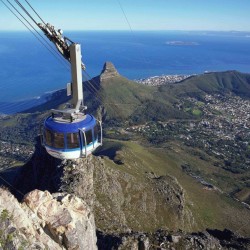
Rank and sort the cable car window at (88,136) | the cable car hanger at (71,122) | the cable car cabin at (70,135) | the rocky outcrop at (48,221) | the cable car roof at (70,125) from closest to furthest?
1. the rocky outcrop at (48,221)
2. the cable car hanger at (71,122)
3. the cable car roof at (70,125)
4. the cable car cabin at (70,135)
5. the cable car window at (88,136)

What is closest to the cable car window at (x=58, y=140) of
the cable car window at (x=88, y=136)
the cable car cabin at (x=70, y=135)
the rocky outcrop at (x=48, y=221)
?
the cable car cabin at (x=70, y=135)

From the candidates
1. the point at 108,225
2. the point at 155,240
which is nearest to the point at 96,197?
the point at 108,225

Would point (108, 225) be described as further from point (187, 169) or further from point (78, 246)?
point (187, 169)

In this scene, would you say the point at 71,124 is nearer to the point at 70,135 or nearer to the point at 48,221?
the point at 70,135

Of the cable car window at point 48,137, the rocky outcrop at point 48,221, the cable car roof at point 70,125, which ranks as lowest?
the rocky outcrop at point 48,221

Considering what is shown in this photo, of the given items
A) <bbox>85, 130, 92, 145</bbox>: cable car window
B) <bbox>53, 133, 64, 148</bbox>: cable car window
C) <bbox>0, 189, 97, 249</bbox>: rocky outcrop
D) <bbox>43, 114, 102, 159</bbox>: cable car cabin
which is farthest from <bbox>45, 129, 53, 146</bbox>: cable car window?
Answer: <bbox>0, 189, 97, 249</bbox>: rocky outcrop

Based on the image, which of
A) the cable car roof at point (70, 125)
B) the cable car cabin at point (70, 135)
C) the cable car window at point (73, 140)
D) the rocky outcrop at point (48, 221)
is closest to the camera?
the rocky outcrop at point (48, 221)

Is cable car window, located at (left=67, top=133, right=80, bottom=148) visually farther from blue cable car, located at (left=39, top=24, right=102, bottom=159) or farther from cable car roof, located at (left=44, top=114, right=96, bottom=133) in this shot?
cable car roof, located at (left=44, top=114, right=96, bottom=133)

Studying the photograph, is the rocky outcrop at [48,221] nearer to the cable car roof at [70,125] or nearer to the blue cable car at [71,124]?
the blue cable car at [71,124]
